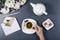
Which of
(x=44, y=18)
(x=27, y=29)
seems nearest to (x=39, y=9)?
(x=44, y=18)

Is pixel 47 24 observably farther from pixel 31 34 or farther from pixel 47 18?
pixel 31 34

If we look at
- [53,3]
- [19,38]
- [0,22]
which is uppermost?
[53,3]

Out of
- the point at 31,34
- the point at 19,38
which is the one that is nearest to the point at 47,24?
the point at 31,34

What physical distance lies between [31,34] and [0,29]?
267 millimetres

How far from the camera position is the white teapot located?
120 cm

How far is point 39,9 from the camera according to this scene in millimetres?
1207

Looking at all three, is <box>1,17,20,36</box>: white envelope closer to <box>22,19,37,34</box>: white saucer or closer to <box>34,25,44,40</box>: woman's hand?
<box>22,19,37,34</box>: white saucer

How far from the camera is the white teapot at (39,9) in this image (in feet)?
3.94

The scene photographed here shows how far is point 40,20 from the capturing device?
1230 millimetres

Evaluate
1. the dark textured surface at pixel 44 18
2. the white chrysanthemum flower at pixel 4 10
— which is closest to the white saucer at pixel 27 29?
the dark textured surface at pixel 44 18

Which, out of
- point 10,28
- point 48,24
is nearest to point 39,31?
point 48,24

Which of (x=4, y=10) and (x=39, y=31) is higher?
(x=4, y=10)

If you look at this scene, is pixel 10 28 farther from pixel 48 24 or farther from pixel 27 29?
pixel 48 24

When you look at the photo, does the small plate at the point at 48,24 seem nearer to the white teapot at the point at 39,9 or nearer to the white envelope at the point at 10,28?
the white teapot at the point at 39,9
